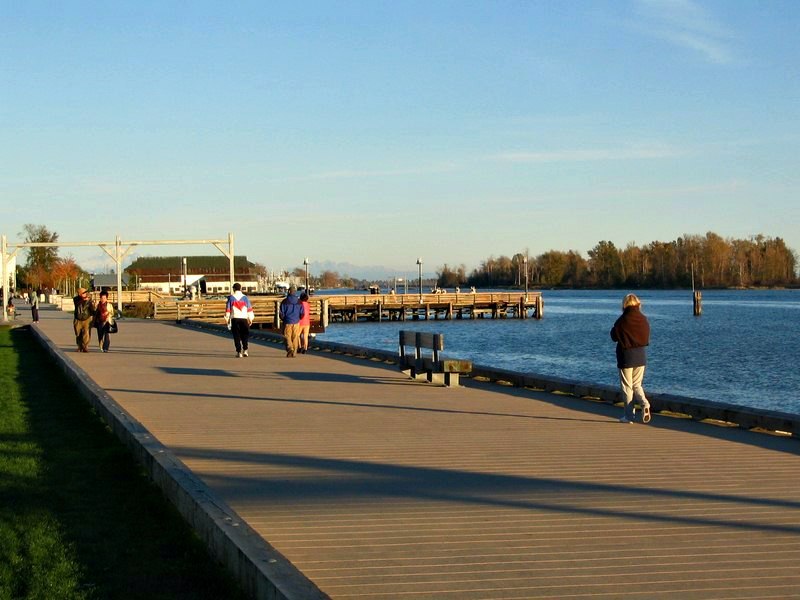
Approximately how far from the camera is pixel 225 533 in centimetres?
661

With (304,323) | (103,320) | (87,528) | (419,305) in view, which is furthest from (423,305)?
(87,528)

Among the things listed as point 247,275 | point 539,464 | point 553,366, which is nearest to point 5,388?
point 539,464

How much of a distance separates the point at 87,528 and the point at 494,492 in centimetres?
317

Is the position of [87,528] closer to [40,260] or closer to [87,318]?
[87,318]

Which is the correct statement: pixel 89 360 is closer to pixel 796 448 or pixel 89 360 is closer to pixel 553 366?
pixel 796 448

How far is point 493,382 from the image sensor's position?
19031mm

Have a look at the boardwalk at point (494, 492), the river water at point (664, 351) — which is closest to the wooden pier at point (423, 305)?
the river water at point (664, 351)

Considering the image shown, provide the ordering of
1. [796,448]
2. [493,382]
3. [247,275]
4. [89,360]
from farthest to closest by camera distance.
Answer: [247,275] < [89,360] < [493,382] < [796,448]

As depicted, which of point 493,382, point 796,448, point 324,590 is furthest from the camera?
point 493,382

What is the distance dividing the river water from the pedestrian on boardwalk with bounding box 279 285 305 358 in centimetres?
1194

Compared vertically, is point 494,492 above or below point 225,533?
below

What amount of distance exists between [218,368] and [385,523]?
15510mm

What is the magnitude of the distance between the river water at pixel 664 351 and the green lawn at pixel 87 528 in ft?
68.4

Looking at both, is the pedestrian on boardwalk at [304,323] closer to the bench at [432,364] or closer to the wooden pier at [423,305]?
the bench at [432,364]
